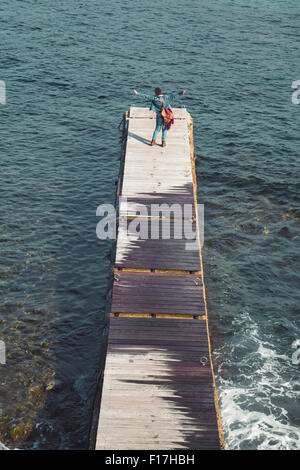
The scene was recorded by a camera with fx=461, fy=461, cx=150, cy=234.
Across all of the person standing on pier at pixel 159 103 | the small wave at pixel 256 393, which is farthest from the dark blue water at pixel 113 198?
the person standing on pier at pixel 159 103

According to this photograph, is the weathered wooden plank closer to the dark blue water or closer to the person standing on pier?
the dark blue water

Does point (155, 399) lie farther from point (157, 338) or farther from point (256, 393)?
point (256, 393)

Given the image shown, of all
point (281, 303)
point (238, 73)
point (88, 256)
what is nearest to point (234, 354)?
point (281, 303)

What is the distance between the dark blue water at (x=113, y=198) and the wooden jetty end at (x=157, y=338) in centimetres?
252

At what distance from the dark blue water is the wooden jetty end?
2519mm

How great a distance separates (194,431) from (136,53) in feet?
139

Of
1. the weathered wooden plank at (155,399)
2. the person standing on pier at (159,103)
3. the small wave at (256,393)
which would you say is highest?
the person standing on pier at (159,103)

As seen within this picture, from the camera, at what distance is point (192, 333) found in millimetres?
15930

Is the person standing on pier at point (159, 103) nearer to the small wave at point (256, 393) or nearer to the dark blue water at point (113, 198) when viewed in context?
the dark blue water at point (113, 198)

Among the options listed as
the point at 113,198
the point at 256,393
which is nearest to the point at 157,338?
the point at 256,393

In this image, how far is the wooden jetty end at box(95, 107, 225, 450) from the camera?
13070 millimetres

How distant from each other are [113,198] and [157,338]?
13.5 m

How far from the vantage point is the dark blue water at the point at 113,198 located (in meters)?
16.9
